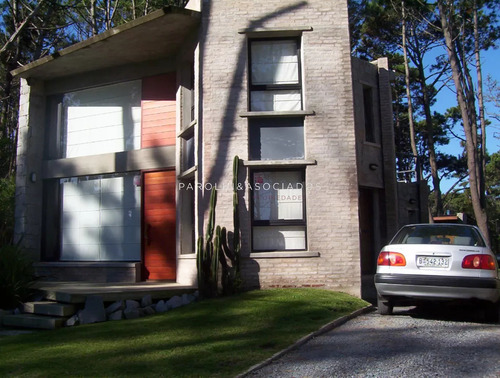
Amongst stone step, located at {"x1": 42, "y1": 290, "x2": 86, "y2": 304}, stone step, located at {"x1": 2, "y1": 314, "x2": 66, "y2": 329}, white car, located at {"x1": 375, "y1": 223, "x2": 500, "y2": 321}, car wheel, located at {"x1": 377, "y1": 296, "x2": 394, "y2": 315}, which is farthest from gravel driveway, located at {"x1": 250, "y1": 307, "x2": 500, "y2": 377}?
stone step, located at {"x1": 2, "y1": 314, "x2": 66, "y2": 329}

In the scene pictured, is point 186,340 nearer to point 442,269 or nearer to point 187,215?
point 442,269

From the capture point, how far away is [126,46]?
38.4 feet

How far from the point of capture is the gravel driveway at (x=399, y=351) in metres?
5.05

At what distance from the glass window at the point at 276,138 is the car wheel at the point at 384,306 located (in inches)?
136

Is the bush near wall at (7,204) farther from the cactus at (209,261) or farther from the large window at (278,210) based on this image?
the large window at (278,210)

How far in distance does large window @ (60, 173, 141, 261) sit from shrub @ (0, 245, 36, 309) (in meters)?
2.40

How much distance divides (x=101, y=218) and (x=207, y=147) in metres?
4.20

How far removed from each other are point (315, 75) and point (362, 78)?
139 inches

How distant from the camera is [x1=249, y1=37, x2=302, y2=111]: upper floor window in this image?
1057 centimetres

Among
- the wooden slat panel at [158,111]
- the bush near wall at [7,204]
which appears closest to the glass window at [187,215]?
the wooden slat panel at [158,111]

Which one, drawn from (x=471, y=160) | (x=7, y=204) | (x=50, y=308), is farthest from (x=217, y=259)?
(x=7, y=204)

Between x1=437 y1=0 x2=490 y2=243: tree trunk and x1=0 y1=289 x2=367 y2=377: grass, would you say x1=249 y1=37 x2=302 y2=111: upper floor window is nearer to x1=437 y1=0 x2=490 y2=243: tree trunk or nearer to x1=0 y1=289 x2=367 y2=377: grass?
x1=0 y1=289 x2=367 y2=377: grass

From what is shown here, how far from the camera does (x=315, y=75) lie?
407 inches

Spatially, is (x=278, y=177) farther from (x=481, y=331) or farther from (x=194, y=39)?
(x=481, y=331)
